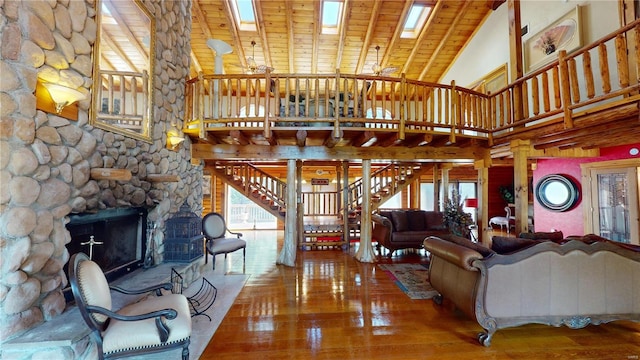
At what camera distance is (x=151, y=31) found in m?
3.59

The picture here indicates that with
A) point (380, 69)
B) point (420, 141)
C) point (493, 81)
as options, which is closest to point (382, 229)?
point (420, 141)

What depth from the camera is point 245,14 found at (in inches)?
247

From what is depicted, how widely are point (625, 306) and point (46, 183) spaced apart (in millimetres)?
5222

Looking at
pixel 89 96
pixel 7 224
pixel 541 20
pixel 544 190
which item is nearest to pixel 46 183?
pixel 7 224

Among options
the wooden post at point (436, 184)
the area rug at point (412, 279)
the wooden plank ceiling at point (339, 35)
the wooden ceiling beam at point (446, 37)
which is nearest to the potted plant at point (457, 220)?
the area rug at point (412, 279)

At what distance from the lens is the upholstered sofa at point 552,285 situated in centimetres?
249

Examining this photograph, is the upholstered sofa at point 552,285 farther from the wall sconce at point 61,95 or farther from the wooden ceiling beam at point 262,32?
the wooden ceiling beam at point 262,32

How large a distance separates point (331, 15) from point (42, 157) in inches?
242

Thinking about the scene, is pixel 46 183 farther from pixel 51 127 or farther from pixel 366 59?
pixel 366 59

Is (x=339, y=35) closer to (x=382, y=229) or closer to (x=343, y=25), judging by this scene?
(x=343, y=25)

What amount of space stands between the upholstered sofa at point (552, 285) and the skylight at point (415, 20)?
5.72 m

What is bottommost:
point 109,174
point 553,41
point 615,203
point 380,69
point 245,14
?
point 615,203

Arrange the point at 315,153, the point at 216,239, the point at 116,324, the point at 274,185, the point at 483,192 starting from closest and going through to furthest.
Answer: the point at 116,324 → the point at 216,239 → the point at 315,153 → the point at 483,192 → the point at 274,185

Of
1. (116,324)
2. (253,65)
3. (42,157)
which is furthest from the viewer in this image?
(253,65)
